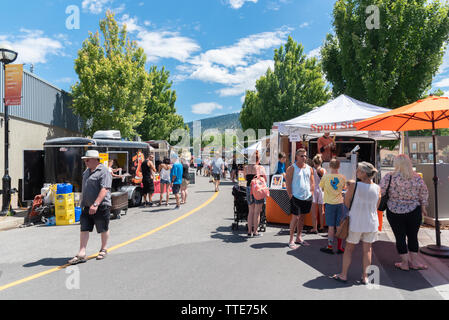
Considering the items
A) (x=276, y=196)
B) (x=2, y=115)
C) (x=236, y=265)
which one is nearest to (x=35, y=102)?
(x=2, y=115)

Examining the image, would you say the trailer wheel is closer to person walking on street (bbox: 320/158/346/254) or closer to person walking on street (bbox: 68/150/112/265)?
person walking on street (bbox: 68/150/112/265)

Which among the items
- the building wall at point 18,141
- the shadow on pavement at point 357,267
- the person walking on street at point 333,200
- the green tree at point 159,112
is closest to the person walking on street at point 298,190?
the person walking on street at point 333,200

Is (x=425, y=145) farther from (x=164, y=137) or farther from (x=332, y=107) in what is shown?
(x=164, y=137)

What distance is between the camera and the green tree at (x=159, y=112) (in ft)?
109

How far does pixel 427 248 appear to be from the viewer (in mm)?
5676

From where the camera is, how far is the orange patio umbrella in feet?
17.4

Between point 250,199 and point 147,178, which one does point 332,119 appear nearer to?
point 250,199

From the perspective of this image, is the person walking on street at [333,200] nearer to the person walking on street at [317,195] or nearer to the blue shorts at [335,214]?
the blue shorts at [335,214]

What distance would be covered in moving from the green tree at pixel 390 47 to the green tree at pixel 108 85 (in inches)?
509

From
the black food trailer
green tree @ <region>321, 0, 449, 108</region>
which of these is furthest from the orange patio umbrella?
green tree @ <region>321, 0, 449, 108</region>

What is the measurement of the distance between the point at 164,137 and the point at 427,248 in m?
31.3

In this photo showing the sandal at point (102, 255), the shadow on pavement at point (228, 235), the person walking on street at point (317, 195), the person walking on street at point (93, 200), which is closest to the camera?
the person walking on street at point (93, 200)

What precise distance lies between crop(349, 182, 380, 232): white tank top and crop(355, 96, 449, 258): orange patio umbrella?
1.95 m

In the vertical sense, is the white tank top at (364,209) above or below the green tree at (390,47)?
below
